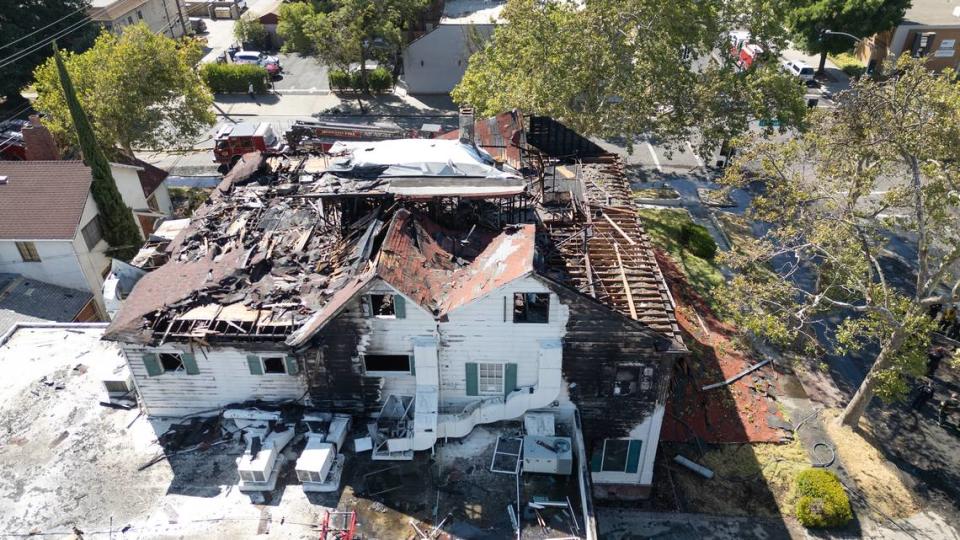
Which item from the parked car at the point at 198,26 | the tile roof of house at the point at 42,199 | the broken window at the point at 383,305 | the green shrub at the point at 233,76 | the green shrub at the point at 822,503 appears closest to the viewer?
the broken window at the point at 383,305

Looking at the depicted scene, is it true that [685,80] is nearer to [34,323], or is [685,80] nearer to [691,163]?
[691,163]

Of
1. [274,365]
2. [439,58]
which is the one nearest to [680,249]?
[274,365]

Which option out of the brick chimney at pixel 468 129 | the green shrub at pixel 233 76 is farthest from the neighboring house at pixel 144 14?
the brick chimney at pixel 468 129

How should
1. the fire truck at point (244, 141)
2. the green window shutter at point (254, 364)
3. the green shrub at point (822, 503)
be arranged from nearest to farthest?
the green window shutter at point (254, 364) → the green shrub at point (822, 503) → the fire truck at point (244, 141)

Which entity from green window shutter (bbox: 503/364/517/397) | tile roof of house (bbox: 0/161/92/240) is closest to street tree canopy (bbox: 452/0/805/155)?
green window shutter (bbox: 503/364/517/397)

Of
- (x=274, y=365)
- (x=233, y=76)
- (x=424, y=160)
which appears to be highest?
(x=424, y=160)

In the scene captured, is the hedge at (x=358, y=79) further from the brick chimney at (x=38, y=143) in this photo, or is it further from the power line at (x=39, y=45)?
the brick chimney at (x=38, y=143)

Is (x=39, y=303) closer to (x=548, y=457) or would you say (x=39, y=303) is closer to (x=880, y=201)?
(x=548, y=457)
